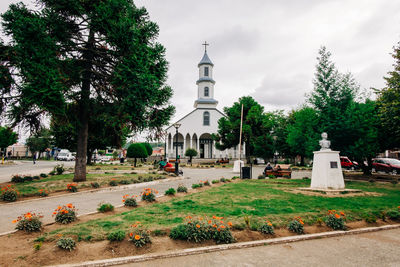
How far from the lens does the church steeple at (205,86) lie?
162 feet

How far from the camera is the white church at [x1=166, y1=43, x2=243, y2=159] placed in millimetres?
48656

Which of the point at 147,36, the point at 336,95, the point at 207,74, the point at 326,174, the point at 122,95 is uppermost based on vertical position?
the point at 207,74

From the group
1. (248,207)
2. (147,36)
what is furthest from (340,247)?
(147,36)

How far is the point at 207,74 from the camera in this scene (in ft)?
164

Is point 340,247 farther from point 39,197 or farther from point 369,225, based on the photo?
point 39,197

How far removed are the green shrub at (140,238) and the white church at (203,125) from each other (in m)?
43.6

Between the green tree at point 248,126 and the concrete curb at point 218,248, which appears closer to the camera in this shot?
the concrete curb at point 218,248

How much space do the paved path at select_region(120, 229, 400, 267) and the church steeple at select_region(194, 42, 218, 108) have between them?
44.9 meters

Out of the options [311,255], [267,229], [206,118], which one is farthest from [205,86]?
[311,255]

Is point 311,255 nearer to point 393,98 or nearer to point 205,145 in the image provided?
point 393,98

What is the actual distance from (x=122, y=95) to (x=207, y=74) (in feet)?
129

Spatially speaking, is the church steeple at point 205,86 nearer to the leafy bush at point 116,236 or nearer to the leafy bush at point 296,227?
the leafy bush at point 296,227

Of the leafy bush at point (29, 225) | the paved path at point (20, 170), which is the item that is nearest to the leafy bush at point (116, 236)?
the leafy bush at point (29, 225)

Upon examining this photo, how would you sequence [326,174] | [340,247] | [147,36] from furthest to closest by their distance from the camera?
1. [147,36]
2. [326,174]
3. [340,247]
